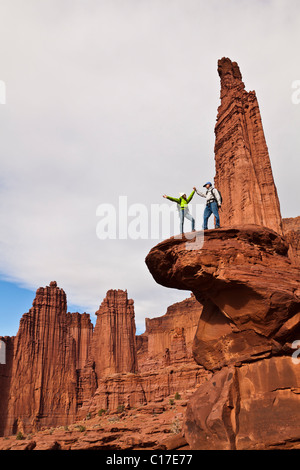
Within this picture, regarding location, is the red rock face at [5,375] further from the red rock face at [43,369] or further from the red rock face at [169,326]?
the red rock face at [169,326]

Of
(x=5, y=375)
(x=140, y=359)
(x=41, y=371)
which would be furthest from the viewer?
(x=140, y=359)

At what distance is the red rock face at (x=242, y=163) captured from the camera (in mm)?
Result: 20719

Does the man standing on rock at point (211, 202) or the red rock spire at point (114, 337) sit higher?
the red rock spire at point (114, 337)

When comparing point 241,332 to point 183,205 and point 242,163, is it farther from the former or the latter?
point 242,163

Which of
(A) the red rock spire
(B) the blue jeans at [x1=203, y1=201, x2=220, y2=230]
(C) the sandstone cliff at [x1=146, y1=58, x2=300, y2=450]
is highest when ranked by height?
(A) the red rock spire

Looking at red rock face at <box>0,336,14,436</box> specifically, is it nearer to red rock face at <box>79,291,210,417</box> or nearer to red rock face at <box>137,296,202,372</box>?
red rock face at <box>79,291,210,417</box>

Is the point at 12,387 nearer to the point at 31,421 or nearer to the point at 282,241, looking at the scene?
the point at 31,421

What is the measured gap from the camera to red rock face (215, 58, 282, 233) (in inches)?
816

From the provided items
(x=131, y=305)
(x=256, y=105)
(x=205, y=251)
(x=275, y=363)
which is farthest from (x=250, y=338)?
(x=131, y=305)

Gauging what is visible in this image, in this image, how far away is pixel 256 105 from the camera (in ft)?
78.8

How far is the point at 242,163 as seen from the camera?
855 inches

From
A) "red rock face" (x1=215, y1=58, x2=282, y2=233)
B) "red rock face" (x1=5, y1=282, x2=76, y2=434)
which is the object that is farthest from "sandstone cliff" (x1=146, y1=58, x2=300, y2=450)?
"red rock face" (x1=5, y1=282, x2=76, y2=434)
